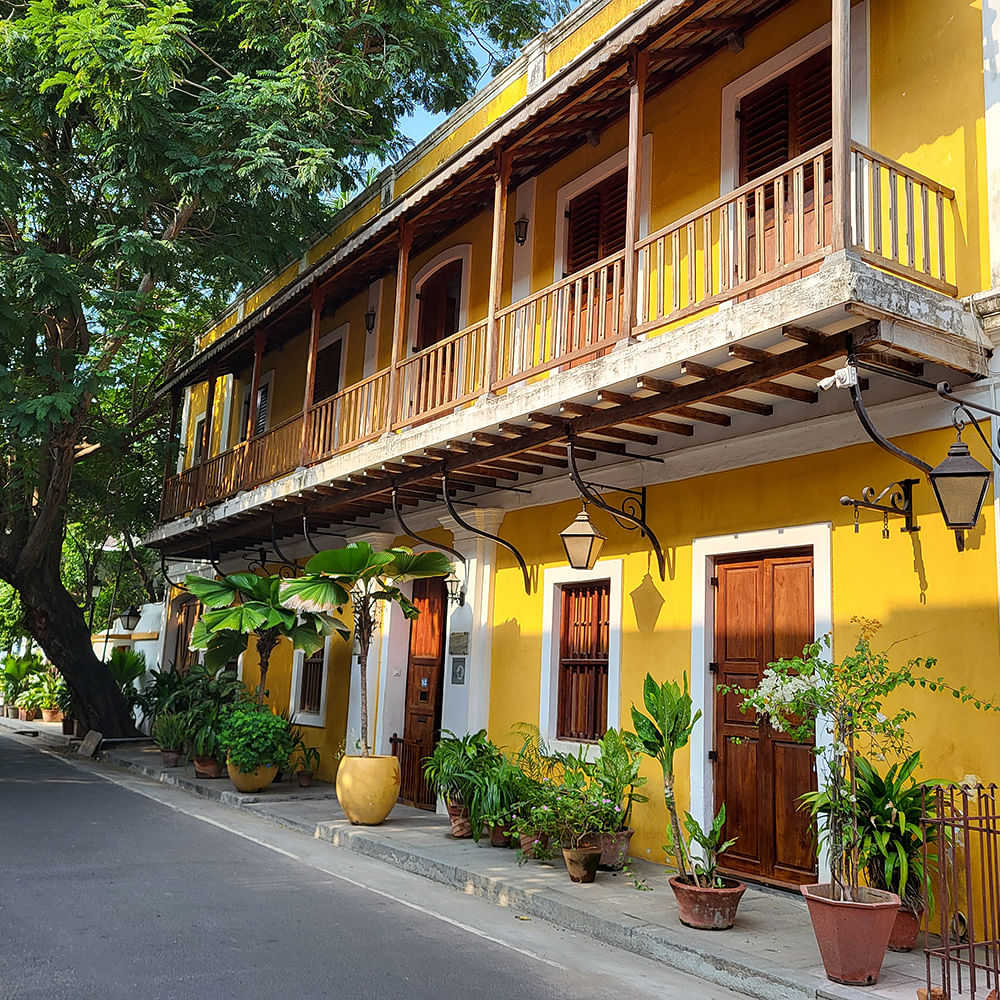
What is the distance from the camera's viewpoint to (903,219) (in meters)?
7.19

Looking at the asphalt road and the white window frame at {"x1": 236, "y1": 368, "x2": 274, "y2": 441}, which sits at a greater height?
the white window frame at {"x1": 236, "y1": 368, "x2": 274, "y2": 441}

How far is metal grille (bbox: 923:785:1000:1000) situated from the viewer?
496 cm

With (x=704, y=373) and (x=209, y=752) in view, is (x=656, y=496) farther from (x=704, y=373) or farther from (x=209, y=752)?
(x=209, y=752)

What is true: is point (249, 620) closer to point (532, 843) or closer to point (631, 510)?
point (532, 843)

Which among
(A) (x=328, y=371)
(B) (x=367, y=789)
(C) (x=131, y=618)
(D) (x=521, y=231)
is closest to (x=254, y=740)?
(B) (x=367, y=789)

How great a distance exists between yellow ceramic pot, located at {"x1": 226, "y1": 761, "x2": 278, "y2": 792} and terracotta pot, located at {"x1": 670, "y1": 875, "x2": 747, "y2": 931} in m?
7.48

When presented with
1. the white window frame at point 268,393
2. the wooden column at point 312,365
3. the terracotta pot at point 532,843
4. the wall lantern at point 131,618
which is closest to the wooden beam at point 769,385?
the terracotta pot at point 532,843

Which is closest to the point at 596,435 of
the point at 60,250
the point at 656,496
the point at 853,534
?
the point at 656,496

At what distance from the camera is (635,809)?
888 cm

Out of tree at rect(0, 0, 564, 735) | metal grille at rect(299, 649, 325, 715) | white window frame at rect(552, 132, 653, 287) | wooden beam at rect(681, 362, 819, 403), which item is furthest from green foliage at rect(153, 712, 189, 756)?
wooden beam at rect(681, 362, 819, 403)

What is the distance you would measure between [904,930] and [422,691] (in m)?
7.44

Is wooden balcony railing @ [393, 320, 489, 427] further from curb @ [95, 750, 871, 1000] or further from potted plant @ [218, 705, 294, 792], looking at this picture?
potted plant @ [218, 705, 294, 792]

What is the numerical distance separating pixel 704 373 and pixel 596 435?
1868 mm

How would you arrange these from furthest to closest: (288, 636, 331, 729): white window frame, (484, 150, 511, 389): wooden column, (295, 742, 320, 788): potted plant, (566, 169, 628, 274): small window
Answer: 1. (288, 636, 331, 729): white window frame
2. (295, 742, 320, 788): potted plant
3. (566, 169, 628, 274): small window
4. (484, 150, 511, 389): wooden column
